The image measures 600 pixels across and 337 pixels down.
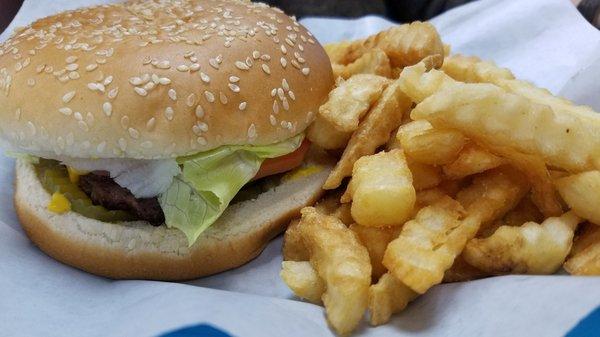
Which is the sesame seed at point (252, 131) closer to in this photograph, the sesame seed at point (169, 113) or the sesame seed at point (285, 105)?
the sesame seed at point (285, 105)

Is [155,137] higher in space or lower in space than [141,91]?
lower

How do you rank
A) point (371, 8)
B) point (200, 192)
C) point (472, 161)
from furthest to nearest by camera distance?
point (371, 8) → point (200, 192) → point (472, 161)

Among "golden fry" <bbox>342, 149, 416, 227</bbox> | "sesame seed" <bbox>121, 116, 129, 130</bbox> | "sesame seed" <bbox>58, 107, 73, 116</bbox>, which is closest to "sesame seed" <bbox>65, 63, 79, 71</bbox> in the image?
"sesame seed" <bbox>58, 107, 73, 116</bbox>

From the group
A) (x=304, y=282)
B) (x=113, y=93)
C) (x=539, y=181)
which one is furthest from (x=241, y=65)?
(x=539, y=181)

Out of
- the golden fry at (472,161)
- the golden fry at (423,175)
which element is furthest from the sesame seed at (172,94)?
the golden fry at (472,161)

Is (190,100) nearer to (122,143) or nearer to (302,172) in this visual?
(122,143)

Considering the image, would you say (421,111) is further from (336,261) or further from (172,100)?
(172,100)
